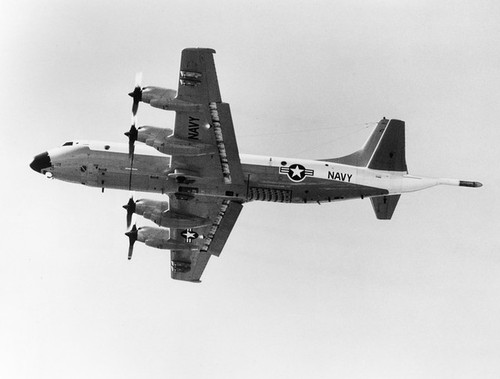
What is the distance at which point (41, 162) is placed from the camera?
36.7m

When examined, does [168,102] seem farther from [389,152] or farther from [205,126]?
[389,152]

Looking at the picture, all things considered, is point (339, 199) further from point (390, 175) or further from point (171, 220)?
point (171, 220)

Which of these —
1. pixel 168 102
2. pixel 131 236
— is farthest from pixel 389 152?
pixel 131 236

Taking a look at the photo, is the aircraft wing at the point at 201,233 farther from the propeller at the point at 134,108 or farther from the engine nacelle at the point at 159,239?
the propeller at the point at 134,108

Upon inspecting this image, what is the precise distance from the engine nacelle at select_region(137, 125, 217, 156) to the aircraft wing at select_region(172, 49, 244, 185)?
5 centimetres

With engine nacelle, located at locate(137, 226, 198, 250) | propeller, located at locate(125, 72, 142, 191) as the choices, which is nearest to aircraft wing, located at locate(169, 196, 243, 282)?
engine nacelle, located at locate(137, 226, 198, 250)

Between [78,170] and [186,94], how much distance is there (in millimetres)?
7229

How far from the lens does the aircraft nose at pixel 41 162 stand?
3662 centimetres

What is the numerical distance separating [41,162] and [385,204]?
16868mm

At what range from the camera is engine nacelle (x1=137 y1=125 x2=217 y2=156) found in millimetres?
33844

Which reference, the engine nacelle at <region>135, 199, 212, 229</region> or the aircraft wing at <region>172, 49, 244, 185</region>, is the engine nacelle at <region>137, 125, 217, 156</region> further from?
the engine nacelle at <region>135, 199, 212, 229</region>

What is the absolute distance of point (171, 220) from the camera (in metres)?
37.5

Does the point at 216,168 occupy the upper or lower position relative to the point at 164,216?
upper

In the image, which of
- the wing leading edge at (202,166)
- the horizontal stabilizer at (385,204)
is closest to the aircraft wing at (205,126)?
the wing leading edge at (202,166)
